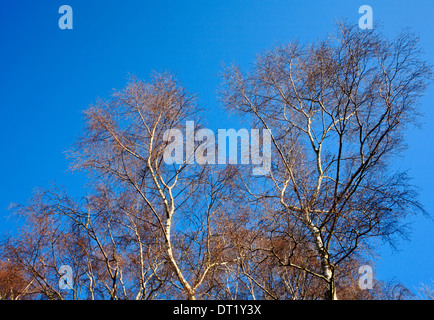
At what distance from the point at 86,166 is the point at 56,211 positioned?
159 centimetres

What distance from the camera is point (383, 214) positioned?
7570mm

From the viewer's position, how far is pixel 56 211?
35.2ft
